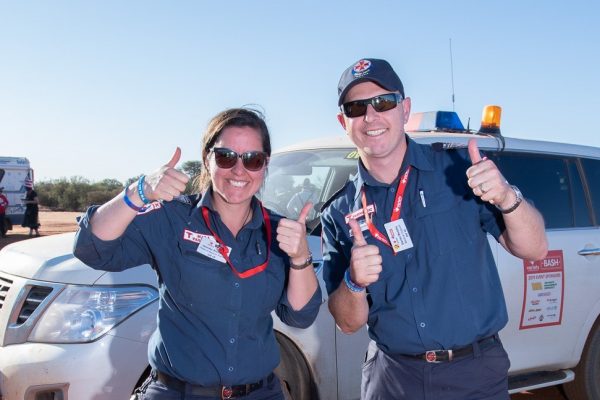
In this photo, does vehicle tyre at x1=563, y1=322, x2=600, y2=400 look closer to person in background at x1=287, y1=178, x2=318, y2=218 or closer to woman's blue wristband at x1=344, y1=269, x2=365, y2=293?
person in background at x1=287, y1=178, x2=318, y2=218

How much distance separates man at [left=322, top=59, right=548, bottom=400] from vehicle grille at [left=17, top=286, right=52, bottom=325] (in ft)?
5.34

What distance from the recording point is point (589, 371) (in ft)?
15.9

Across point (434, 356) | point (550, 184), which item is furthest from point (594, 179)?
point (434, 356)

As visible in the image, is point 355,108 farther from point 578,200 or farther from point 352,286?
point 578,200

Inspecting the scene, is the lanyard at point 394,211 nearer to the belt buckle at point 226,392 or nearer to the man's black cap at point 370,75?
the man's black cap at point 370,75

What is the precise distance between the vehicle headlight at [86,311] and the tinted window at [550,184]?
9.00ft

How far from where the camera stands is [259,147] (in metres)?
2.57

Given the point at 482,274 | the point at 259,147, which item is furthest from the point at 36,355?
the point at 482,274

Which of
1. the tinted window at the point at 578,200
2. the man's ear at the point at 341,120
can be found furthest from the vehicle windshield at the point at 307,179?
the tinted window at the point at 578,200

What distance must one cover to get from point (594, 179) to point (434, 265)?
3.23m

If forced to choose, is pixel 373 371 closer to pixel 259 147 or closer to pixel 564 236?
pixel 259 147

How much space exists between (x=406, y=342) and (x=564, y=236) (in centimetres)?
260

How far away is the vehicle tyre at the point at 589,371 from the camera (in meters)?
4.80

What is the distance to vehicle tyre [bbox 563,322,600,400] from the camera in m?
4.80
